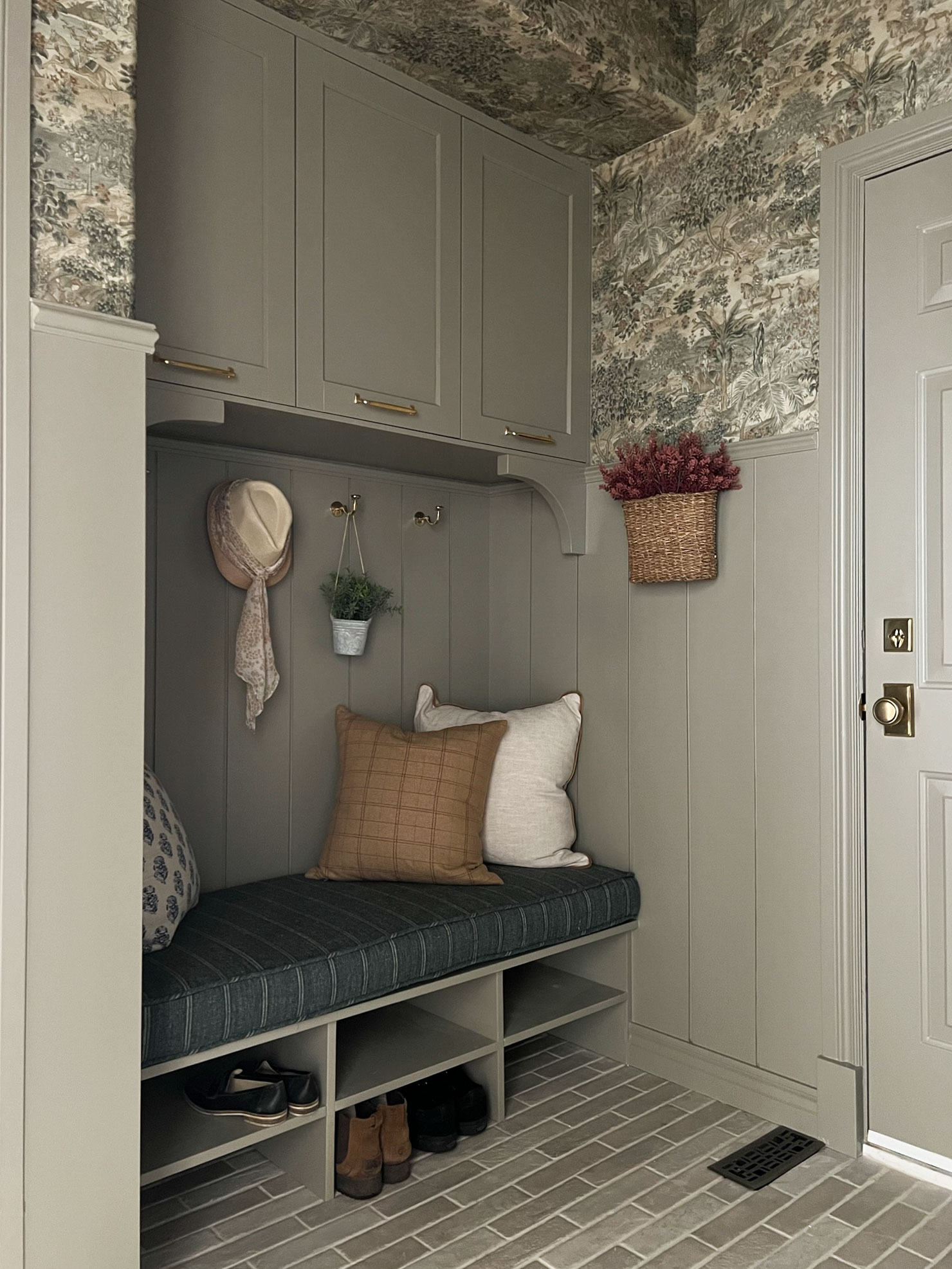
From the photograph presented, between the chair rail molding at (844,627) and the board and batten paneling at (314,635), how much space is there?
0.82 m

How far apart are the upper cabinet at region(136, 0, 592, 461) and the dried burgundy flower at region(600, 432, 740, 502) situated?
251 millimetres

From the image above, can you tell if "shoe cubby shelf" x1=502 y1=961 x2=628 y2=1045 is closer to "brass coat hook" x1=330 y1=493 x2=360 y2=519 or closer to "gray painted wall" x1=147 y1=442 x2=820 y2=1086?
"gray painted wall" x1=147 y1=442 x2=820 y2=1086

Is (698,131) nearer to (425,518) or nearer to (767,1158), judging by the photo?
(425,518)

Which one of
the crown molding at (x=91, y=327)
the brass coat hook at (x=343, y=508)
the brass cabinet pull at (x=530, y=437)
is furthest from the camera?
the brass coat hook at (x=343, y=508)

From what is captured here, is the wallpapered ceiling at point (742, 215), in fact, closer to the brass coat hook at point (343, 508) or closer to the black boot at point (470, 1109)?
the brass coat hook at point (343, 508)

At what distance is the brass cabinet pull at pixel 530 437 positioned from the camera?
8.62 ft

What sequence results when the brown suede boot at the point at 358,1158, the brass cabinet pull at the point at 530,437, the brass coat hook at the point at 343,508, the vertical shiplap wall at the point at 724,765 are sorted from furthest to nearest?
the brass coat hook at the point at 343,508
the brass cabinet pull at the point at 530,437
the vertical shiplap wall at the point at 724,765
the brown suede boot at the point at 358,1158

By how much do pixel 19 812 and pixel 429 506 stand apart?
174 centimetres

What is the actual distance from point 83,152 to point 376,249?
835mm

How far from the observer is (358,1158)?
2.08m

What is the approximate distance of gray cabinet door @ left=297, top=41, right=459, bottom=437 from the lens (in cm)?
219

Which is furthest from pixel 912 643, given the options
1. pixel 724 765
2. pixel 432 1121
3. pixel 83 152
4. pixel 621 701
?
pixel 83 152

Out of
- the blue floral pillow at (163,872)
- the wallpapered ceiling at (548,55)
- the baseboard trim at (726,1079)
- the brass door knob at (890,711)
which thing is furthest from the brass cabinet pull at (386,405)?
the baseboard trim at (726,1079)

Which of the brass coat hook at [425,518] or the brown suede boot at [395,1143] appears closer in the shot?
the brown suede boot at [395,1143]
